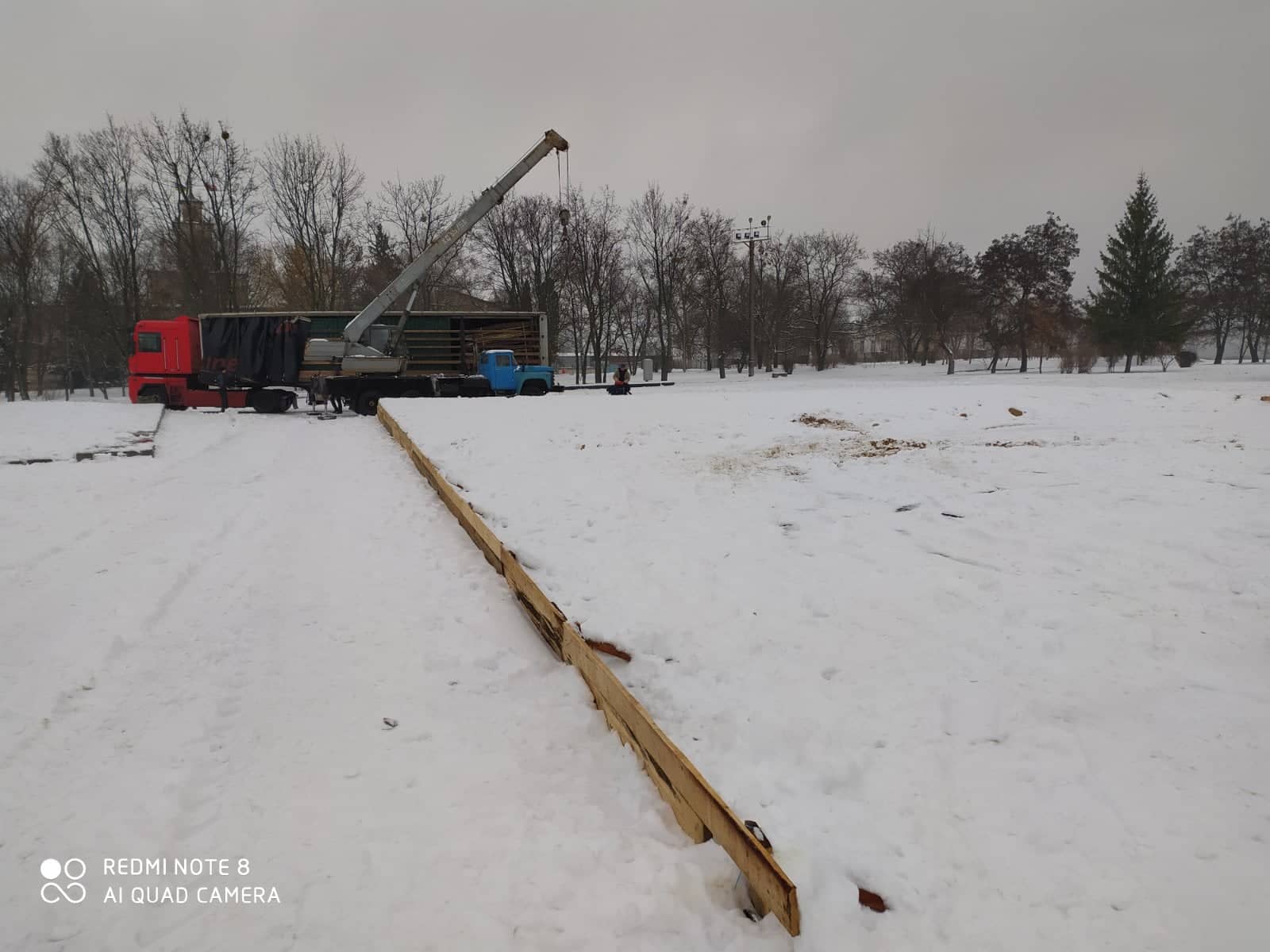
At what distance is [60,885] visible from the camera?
2.21 m

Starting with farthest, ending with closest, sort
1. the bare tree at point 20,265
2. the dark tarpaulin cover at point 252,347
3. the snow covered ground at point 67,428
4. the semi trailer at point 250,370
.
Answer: the bare tree at point 20,265 < the dark tarpaulin cover at point 252,347 < the semi trailer at point 250,370 < the snow covered ground at point 67,428

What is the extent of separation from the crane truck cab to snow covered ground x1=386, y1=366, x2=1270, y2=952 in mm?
16802

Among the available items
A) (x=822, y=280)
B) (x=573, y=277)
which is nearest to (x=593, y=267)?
(x=573, y=277)

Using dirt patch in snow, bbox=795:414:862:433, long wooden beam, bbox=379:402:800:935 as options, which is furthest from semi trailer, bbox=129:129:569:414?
long wooden beam, bbox=379:402:800:935

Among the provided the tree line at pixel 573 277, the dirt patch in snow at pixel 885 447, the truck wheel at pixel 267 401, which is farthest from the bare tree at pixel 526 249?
the dirt patch in snow at pixel 885 447

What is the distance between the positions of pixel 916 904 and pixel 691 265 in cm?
4901

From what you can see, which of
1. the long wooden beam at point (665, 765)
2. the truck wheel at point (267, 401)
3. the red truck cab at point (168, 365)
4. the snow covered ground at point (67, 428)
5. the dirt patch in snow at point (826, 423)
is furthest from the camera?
the truck wheel at point (267, 401)

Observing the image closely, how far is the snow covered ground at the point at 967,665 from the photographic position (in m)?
2.02

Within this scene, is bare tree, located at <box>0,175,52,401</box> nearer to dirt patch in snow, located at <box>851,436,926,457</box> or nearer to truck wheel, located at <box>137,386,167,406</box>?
truck wheel, located at <box>137,386,167,406</box>

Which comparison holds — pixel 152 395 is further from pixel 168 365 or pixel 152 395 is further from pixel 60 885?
pixel 60 885

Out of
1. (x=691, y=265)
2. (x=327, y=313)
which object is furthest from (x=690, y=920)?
(x=691, y=265)

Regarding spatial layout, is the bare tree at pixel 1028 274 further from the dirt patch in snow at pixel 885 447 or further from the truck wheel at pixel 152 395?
the truck wheel at pixel 152 395

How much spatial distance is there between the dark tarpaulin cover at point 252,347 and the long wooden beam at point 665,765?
813 inches

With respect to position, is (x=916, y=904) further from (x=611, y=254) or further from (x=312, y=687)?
(x=611, y=254)
